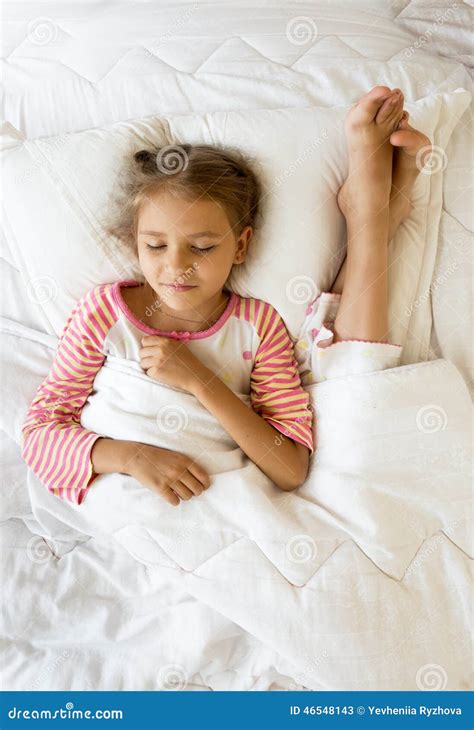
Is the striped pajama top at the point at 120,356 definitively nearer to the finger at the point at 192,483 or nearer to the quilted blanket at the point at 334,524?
the quilted blanket at the point at 334,524

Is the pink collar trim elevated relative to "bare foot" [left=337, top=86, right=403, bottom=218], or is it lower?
lower

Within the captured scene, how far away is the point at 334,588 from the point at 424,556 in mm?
148

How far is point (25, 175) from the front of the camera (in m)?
1.26

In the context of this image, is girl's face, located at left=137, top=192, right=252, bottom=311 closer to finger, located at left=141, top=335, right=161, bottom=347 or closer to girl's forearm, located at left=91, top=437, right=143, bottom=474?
finger, located at left=141, top=335, right=161, bottom=347

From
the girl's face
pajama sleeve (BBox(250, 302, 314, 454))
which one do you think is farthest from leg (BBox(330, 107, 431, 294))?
the girl's face

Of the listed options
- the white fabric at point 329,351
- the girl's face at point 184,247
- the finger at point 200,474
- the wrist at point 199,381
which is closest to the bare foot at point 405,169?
the white fabric at point 329,351

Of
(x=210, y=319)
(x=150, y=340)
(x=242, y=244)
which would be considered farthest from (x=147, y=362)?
(x=242, y=244)

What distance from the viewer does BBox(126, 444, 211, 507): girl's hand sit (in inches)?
44.7

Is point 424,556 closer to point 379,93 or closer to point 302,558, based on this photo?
point 302,558

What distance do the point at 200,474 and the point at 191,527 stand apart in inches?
3.2

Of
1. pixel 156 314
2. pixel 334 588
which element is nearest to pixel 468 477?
pixel 334 588

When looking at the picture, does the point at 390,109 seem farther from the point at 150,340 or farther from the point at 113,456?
the point at 113,456

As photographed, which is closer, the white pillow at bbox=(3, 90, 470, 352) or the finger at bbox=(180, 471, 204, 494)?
the finger at bbox=(180, 471, 204, 494)

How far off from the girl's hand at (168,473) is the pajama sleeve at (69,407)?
0.27 ft
